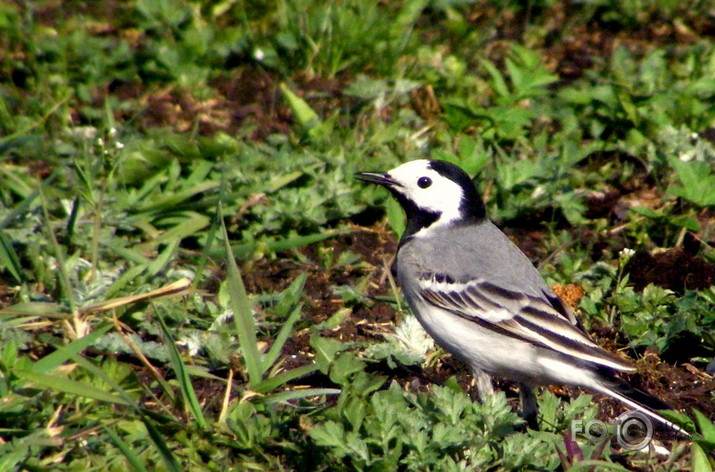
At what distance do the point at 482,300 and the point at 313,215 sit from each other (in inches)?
66.8

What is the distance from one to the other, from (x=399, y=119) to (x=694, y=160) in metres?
2.15

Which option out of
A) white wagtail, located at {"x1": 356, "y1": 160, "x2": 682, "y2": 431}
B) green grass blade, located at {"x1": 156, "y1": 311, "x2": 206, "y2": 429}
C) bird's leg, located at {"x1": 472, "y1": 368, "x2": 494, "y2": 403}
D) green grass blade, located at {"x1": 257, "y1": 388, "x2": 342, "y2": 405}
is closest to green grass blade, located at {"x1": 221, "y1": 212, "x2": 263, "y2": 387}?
green grass blade, located at {"x1": 257, "y1": 388, "x2": 342, "y2": 405}

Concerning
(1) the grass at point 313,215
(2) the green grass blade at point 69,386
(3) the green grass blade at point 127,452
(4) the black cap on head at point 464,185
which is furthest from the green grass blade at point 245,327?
(4) the black cap on head at point 464,185

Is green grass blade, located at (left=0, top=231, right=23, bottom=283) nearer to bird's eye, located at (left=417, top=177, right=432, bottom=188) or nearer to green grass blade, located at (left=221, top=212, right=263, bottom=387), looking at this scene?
green grass blade, located at (left=221, top=212, right=263, bottom=387)

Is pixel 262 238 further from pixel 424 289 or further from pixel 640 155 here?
pixel 640 155

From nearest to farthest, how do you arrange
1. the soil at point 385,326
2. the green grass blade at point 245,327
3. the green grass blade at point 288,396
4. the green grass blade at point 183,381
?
the green grass blade at point 183,381, the green grass blade at point 288,396, the green grass blade at point 245,327, the soil at point 385,326

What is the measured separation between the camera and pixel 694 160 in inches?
264

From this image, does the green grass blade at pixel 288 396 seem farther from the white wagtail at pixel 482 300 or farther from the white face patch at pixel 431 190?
the white face patch at pixel 431 190

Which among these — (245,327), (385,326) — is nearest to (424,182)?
(385,326)

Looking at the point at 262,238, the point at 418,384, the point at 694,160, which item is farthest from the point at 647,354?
the point at 262,238

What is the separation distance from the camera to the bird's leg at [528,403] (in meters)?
4.78

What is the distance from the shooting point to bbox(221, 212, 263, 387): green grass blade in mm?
4496

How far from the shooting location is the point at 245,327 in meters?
4.54

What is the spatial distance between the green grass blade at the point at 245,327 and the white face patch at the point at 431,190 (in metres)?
1.37
